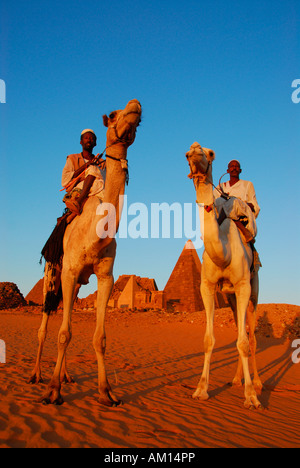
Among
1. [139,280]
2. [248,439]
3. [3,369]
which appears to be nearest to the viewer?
[248,439]

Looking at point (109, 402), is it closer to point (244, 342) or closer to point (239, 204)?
point (244, 342)

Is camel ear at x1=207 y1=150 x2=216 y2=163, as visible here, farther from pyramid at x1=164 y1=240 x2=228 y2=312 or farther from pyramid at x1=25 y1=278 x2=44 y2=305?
pyramid at x1=25 y1=278 x2=44 y2=305

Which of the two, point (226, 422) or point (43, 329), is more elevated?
point (43, 329)

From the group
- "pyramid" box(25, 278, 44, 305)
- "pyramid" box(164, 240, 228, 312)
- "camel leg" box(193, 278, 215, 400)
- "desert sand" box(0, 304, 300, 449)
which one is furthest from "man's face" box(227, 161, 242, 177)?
"pyramid" box(25, 278, 44, 305)

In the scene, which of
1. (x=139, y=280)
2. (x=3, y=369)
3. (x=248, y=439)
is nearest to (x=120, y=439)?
(x=248, y=439)

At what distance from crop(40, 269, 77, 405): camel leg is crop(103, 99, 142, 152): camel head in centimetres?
186

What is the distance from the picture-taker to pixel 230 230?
19.2 feet

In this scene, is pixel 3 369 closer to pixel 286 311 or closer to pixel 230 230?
pixel 230 230

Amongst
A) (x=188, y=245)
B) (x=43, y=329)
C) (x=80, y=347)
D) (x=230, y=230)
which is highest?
(x=188, y=245)

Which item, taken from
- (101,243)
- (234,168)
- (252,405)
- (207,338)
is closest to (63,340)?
(101,243)

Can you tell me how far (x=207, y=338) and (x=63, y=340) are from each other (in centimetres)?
225

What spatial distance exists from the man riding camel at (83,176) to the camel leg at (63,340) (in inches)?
39.5

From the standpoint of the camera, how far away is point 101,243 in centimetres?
473
